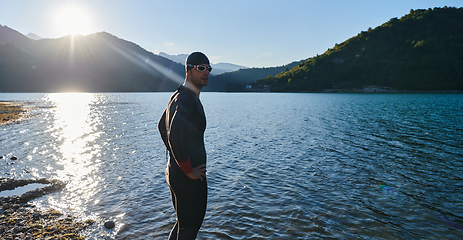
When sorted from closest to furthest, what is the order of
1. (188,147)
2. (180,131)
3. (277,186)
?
(180,131) → (188,147) → (277,186)

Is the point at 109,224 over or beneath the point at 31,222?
beneath

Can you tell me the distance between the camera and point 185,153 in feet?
10.2

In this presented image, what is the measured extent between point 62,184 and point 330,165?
13.8m

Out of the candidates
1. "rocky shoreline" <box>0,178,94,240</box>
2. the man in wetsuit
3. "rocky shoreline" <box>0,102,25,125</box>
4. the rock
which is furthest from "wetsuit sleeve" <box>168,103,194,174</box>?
"rocky shoreline" <box>0,102,25,125</box>

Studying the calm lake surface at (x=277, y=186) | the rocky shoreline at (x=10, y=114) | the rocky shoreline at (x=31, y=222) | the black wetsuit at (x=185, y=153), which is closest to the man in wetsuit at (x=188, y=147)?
the black wetsuit at (x=185, y=153)

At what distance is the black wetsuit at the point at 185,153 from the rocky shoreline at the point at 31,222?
4.76 meters

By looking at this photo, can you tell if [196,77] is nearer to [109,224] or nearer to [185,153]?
[185,153]

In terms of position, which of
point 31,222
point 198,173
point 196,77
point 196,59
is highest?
point 196,59

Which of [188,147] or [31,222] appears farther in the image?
[31,222]

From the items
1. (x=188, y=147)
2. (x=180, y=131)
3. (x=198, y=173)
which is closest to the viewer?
(x=180, y=131)

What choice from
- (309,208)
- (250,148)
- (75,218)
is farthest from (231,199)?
(250,148)

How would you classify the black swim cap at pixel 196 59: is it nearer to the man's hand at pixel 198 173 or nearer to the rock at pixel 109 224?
the man's hand at pixel 198 173

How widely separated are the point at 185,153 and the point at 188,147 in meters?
0.21

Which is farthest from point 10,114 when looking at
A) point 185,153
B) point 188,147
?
point 185,153
